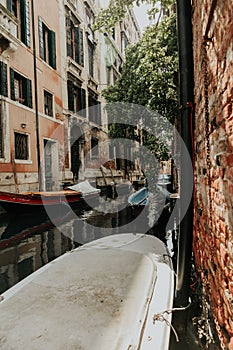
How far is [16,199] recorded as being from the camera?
786 cm

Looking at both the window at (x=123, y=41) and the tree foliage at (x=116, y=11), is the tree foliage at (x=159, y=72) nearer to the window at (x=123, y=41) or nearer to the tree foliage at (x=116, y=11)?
the tree foliage at (x=116, y=11)

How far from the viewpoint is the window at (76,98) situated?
1434cm

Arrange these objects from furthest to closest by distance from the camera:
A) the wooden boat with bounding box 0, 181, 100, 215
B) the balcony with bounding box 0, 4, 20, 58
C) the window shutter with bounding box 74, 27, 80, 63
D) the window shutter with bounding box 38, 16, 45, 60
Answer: the window shutter with bounding box 74, 27, 80, 63 < the window shutter with bounding box 38, 16, 45, 60 < the balcony with bounding box 0, 4, 20, 58 < the wooden boat with bounding box 0, 181, 100, 215

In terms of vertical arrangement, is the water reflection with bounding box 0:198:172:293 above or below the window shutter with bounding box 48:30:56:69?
below

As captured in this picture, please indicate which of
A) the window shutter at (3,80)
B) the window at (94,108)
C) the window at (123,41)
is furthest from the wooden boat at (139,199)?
the window at (123,41)

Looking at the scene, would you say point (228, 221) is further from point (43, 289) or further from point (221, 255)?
point (43, 289)

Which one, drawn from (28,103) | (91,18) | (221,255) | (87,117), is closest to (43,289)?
(221,255)

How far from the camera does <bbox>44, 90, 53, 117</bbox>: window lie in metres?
12.1

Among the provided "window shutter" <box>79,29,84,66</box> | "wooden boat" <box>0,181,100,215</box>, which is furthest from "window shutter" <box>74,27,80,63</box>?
"wooden boat" <box>0,181,100,215</box>

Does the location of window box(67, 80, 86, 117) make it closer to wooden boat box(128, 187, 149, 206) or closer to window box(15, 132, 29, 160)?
window box(15, 132, 29, 160)

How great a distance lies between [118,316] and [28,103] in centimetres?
995

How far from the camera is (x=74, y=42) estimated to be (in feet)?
49.3

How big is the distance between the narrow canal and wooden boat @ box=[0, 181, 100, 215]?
286 mm

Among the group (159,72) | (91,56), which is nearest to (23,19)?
(159,72)
